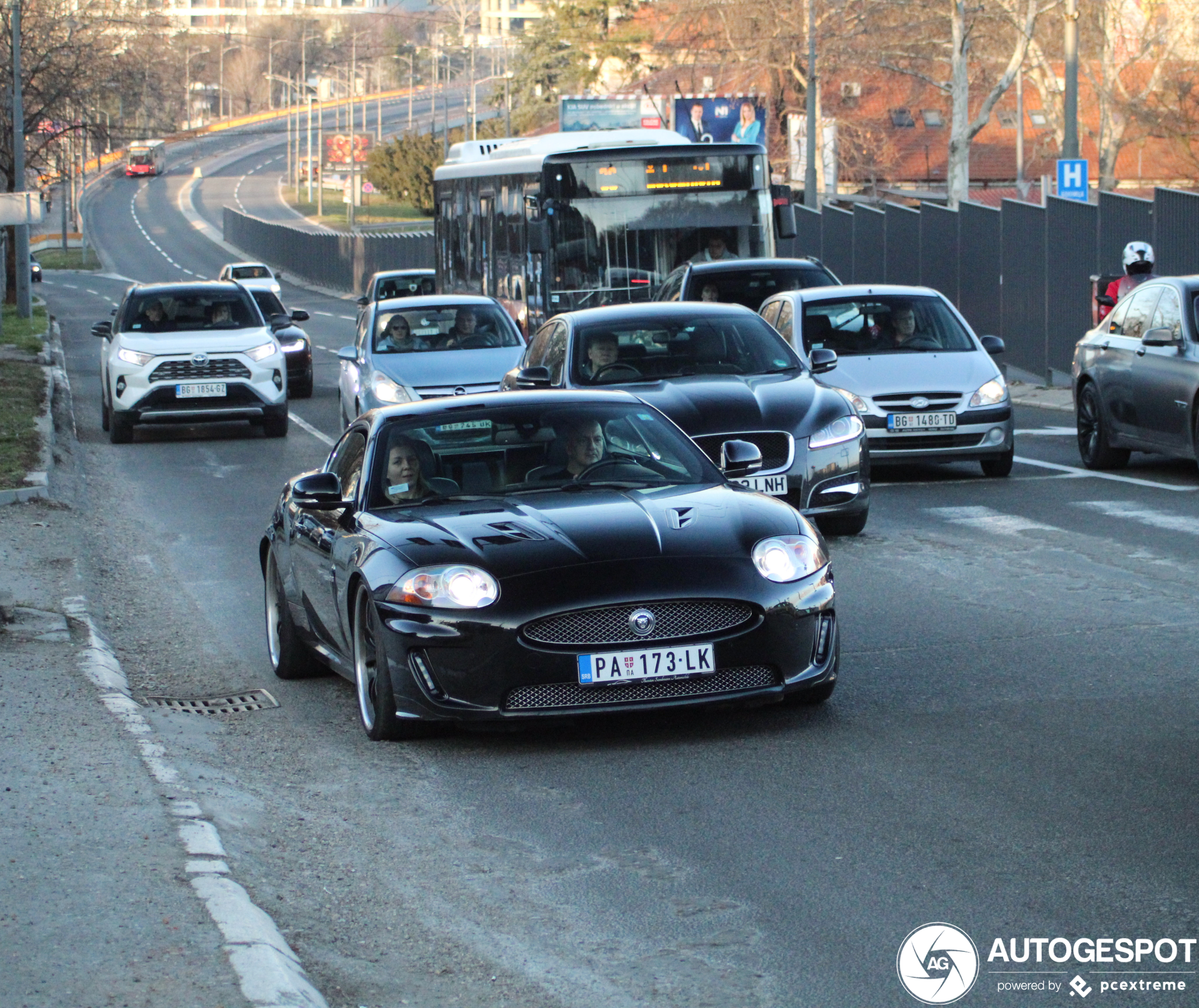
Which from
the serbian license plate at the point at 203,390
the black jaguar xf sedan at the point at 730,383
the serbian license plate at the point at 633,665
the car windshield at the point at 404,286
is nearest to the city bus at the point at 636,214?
the serbian license plate at the point at 203,390

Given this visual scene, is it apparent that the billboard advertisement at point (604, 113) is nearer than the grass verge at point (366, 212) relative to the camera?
Yes

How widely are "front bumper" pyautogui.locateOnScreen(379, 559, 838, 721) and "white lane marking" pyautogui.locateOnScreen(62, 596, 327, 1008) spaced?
98cm

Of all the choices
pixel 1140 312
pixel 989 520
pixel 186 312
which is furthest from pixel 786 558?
pixel 186 312

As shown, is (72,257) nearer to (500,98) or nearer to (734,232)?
(500,98)

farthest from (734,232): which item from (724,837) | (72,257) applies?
(72,257)

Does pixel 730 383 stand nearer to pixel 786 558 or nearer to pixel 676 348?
pixel 676 348

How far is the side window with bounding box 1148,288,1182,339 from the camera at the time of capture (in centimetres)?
1534

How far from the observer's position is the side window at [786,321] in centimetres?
1717

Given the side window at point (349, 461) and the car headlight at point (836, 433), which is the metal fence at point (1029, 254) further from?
the side window at point (349, 461)

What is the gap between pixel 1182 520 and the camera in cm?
1324

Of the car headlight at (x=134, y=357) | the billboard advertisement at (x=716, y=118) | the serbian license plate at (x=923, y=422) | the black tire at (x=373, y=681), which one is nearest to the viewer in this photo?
the black tire at (x=373, y=681)

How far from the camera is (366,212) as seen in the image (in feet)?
420

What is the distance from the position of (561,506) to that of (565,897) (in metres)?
2.57

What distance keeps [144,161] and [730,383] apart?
161 meters
